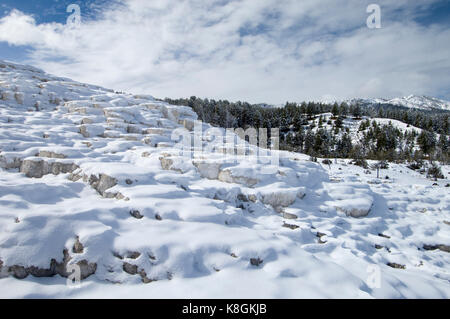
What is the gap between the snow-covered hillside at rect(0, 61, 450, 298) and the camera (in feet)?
17.6

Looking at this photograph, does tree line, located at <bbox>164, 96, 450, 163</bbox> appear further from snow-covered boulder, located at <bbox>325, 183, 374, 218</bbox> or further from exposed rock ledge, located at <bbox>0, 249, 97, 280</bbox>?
exposed rock ledge, located at <bbox>0, 249, 97, 280</bbox>

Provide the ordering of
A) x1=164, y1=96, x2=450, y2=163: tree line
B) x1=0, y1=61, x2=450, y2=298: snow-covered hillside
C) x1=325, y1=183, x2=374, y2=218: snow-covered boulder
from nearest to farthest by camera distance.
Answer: x1=0, y1=61, x2=450, y2=298: snow-covered hillside → x1=325, y1=183, x2=374, y2=218: snow-covered boulder → x1=164, y1=96, x2=450, y2=163: tree line

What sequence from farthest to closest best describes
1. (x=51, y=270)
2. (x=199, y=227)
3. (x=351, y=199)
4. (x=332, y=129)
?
1. (x=332, y=129)
2. (x=351, y=199)
3. (x=199, y=227)
4. (x=51, y=270)

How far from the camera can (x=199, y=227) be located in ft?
23.3

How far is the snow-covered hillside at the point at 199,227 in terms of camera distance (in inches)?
211

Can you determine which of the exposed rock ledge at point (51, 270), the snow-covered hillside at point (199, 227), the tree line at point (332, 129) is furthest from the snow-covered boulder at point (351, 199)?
the tree line at point (332, 129)

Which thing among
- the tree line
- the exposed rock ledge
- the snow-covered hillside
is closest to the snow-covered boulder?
the snow-covered hillside

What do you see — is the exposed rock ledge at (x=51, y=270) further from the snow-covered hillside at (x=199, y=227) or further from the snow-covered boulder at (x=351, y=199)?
the snow-covered boulder at (x=351, y=199)

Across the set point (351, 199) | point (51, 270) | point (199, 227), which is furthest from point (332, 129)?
point (51, 270)

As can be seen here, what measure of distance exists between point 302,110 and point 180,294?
4006 inches

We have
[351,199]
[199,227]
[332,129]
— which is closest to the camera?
[199,227]

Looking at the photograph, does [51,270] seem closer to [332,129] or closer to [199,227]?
[199,227]

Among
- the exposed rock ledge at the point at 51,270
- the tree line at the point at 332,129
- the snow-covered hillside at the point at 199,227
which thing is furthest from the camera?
the tree line at the point at 332,129
